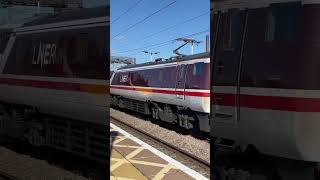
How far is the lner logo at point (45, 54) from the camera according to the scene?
290cm

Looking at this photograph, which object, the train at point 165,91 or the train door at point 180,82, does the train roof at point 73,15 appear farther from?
the train door at point 180,82

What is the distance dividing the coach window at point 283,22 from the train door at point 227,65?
0.44 ft

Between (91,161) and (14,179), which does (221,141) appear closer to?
(91,161)

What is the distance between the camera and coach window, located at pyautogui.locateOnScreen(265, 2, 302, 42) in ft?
6.66

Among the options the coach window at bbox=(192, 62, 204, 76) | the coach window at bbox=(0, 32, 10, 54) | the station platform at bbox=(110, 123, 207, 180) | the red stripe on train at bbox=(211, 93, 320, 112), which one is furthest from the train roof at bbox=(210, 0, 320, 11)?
the coach window at bbox=(192, 62, 204, 76)

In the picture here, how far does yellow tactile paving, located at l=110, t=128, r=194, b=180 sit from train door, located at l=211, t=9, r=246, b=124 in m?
0.75

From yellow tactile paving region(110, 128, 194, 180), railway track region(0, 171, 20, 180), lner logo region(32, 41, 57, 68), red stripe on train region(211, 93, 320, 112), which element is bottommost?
railway track region(0, 171, 20, 180)

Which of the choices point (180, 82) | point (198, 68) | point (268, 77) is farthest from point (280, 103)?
point (180, 82)

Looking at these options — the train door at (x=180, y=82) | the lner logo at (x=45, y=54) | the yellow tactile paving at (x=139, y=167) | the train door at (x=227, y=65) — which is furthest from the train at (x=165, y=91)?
the train door at (x=227, y=65)

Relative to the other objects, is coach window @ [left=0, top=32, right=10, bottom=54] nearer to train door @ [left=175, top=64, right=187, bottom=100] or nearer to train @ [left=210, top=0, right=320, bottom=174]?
train @ [left=210, top=0, right=320, bottom=174]

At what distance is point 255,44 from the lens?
2.14 m

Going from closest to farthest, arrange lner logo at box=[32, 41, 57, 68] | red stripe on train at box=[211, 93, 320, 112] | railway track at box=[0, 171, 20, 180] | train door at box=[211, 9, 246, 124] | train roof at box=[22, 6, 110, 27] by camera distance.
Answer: red stripe on train at box=[211, 93, 320, 112], train door at box=[211, 9, 246, 124], train roof at box=[22, 6, 110, 27], lner logo at box=[32, 41, 57, 68], railway track at box=[0, 171, 20, 180]

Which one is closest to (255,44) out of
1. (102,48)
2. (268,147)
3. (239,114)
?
(239,114)

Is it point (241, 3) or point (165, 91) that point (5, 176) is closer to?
point (241, 3)
